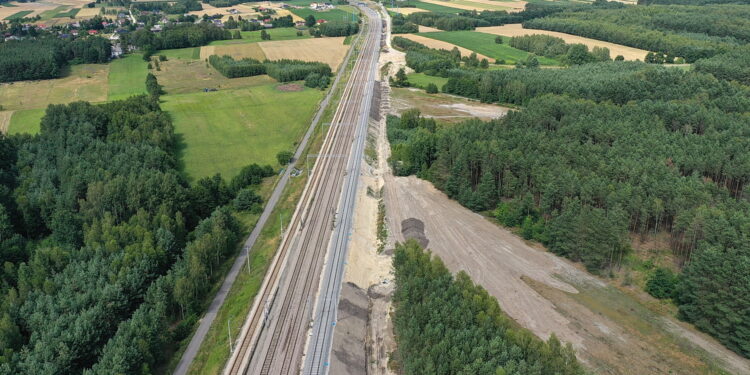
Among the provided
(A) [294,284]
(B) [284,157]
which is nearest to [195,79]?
(B) [284,157]

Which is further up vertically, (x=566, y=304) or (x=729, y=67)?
(x=729, y=67)

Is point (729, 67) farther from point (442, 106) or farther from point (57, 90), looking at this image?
point (57, 90)

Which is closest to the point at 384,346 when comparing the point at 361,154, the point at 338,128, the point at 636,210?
the point at 636,210

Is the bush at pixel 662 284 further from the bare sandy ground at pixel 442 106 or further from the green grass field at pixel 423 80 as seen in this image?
the green grass field at pixel 423 80

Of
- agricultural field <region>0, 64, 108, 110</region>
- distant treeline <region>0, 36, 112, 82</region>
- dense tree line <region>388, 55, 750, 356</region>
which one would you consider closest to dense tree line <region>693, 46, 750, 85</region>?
dense tree line <region>388, 55, 750, 356</region>

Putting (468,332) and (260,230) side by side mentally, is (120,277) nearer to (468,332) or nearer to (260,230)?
(260,230)

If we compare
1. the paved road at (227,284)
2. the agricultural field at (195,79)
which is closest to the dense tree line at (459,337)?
the paved road at (227,284)

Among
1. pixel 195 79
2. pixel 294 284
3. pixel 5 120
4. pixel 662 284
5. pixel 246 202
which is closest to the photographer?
pixel 662 284

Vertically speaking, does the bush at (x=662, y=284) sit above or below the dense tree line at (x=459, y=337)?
below
